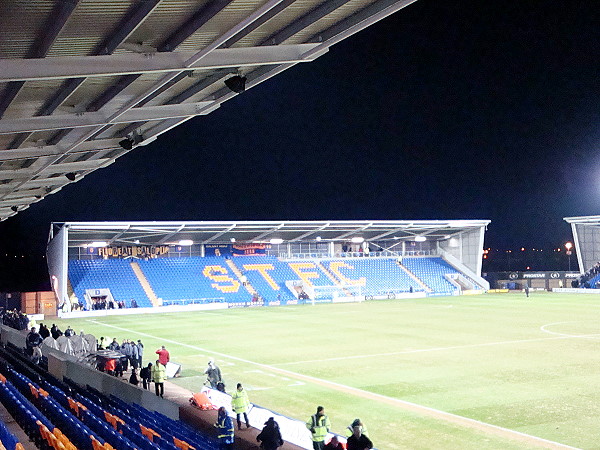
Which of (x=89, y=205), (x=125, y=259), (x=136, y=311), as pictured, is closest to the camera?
(x=136, y=311)

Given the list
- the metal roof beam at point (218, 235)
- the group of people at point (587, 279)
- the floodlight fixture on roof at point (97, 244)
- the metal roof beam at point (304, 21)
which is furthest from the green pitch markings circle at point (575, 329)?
the floodlight fixture on roof at point (97, 244)

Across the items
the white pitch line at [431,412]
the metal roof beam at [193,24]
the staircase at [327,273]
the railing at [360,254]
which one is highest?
the metal roof beam at [193,24]

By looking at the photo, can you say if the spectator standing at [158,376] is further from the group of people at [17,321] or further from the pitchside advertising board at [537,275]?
the pitchside advertising board at [537,275]

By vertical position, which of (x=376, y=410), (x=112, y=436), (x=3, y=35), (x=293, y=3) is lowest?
(x=376, y=410)

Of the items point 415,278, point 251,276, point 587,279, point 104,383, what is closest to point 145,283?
point 251,276

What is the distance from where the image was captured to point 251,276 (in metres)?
67.4

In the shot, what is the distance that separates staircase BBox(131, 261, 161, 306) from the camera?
196 ft

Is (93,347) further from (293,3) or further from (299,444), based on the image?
(293,3)

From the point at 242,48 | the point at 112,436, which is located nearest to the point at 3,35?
the point at 242,48

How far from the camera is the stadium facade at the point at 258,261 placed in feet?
194

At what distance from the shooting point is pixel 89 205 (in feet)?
290

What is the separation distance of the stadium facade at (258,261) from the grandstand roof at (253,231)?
0.37ft

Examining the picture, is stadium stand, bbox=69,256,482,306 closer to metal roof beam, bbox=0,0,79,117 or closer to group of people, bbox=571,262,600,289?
group of people, bbox=571,262,600,289

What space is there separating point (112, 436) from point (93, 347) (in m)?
16.6
